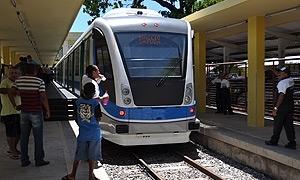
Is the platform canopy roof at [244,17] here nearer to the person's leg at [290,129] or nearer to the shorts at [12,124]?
the person's leg at [290,129]

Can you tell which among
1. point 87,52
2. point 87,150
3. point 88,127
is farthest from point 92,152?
point 87,52

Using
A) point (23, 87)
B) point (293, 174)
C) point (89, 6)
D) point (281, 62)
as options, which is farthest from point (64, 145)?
point (89, 6)

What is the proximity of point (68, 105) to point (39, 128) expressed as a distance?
8.72 metres

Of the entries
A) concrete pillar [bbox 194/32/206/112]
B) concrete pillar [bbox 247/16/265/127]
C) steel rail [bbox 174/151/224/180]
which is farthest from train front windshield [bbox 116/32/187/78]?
concrete pillar [bbox 194/32/206/112]

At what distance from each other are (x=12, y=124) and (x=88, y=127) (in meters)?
2.47

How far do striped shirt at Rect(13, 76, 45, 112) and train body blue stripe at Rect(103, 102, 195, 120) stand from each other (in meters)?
2.39

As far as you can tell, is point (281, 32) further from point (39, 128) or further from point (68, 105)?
point (39, 128)

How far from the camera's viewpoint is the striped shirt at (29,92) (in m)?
7.85

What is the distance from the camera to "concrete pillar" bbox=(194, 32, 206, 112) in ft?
54.5

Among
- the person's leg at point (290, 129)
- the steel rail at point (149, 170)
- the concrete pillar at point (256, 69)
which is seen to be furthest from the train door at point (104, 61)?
the concrete pillar at point (256, 69)

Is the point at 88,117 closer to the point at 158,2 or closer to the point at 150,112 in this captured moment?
the point at 150,112

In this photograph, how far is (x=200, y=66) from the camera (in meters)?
16.9

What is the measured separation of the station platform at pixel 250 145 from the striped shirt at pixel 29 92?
4.50 metres

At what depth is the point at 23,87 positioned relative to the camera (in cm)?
784
